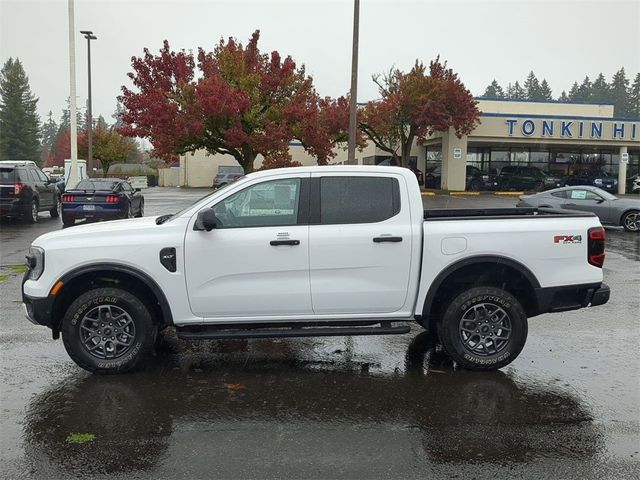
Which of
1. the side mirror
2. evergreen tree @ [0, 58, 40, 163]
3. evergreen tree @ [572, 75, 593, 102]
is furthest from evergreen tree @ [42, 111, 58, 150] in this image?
the side mirror

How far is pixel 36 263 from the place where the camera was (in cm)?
566

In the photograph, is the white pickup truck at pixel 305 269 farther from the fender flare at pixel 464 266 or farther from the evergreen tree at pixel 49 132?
the evergreen tree at pixel 49 132

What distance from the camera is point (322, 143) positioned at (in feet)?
70.4

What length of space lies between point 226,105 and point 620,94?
112 meters

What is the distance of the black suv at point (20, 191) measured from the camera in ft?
60.9

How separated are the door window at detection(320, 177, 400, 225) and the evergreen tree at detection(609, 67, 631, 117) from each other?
371 feet

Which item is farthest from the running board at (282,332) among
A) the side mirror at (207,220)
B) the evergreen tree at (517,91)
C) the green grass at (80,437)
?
the evergreen tree at (517,91)

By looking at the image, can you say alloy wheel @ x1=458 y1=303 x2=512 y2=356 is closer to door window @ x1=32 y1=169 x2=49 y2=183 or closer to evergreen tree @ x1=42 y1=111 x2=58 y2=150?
door window @ x1=32 y1=169 x2=49 y2=183

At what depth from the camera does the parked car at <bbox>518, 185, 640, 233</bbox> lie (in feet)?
59.6

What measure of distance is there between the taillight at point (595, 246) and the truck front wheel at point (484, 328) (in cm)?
84

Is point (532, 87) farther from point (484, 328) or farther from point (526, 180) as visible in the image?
point (484, 328)

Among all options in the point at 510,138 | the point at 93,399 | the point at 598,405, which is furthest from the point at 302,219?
the point at 510,138

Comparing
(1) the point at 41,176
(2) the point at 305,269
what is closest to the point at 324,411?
(2) the point at 305,269

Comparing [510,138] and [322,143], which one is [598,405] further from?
[510,138]
